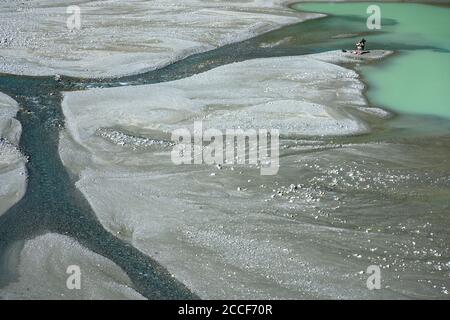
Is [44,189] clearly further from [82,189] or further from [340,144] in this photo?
[340,144]

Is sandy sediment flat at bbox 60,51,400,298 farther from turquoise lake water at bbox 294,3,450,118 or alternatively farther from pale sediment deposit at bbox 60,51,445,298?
turquoise lake water at bbox 294,3,450,118

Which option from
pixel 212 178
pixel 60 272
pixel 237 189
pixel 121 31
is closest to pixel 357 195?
pixel 237 189

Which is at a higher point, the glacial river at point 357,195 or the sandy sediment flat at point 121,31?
the sandy sediment flat at point 121,31

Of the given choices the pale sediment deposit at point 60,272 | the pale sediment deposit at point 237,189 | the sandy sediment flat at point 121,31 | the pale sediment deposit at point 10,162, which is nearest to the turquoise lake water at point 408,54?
the pale sediment deposit at point 237,189

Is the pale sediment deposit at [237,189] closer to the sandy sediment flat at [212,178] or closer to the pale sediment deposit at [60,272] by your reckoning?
the sandy sediment flat at [212,178]

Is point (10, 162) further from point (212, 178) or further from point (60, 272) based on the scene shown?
point (212, 178)

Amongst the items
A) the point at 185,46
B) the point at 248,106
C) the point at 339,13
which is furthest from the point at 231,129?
the point at 339,13
